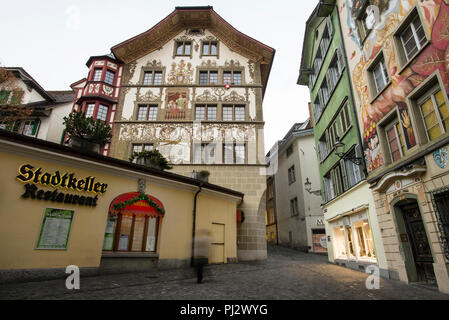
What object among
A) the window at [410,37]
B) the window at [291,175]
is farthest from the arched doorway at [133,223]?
the window at [291,175]

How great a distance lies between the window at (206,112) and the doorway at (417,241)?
14.2 metres

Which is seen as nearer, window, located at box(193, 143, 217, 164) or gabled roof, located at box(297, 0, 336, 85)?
gabled roof, located at box(297, 0, 336, 85)

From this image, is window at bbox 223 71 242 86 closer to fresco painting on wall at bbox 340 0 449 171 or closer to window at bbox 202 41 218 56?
window at bbox 202 41 218 56

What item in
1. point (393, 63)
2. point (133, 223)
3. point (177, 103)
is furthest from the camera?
point (177, 103)

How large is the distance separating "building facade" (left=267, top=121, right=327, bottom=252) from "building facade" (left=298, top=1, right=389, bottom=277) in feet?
17.6

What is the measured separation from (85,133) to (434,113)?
13388mm

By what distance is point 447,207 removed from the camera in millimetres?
6730

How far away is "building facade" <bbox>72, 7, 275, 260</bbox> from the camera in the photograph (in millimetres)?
17812

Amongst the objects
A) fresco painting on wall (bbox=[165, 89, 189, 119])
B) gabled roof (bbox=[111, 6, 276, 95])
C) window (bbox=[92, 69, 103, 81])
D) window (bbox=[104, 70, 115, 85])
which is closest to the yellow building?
fresco painting on wall (bbox=[165, 89, 189, 119])

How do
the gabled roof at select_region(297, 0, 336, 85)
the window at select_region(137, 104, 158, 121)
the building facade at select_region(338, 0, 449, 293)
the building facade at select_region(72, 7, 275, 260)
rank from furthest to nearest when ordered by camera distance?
the window at select_region(137, 104, 158, 121) < the building facade at select_region(72, 7, 275, 260) < the gabled roof at select_region(297, 0, 336, 85) < the building facade at select_region(338, 0, 449, 293)

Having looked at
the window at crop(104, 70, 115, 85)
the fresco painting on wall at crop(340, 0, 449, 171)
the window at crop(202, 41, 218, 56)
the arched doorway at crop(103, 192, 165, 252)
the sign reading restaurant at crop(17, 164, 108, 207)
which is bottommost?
the arched doorway at crop(103, 192, 165, 252)

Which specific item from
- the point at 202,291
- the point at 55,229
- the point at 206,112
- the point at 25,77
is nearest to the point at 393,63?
the point at 202,291

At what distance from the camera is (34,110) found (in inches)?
803

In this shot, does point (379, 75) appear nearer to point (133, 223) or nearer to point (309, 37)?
point (309, 37)
